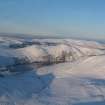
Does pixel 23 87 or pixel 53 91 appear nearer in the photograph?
pixel 53 91

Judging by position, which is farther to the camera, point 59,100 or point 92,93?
point 92,93

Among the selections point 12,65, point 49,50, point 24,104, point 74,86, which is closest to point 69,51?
point 49,50

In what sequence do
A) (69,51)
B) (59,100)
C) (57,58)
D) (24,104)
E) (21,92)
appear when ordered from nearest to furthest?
1. (24,104)
2. (59,100)
3. (21,92)
4. (57,58)
5. (69,51)

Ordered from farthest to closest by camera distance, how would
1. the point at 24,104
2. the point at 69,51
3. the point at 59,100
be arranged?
1. the point at 69,51
2. the point at 59,100
3. the point at 24,104

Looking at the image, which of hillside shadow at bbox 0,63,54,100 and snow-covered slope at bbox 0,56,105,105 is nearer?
snow-covered slope at bbox 0,56,105,105

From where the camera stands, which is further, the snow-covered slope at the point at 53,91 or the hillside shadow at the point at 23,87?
the hillside shadow at the point at 23,87

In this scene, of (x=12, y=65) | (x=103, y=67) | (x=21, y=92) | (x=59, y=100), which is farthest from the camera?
(x=12, y=65)

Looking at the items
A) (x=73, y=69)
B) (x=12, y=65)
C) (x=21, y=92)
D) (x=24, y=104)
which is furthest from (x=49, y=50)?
(x=24, y=104)

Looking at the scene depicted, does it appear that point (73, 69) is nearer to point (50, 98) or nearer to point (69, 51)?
point (50, 98)

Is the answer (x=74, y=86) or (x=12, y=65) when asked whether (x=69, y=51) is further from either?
(x=74, y=86)
